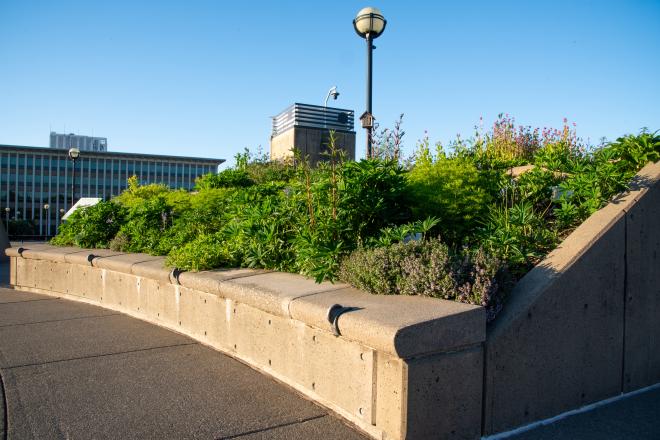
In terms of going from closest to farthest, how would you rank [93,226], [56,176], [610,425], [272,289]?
[610,425]
[272,289]
[93,226]
[56,176]

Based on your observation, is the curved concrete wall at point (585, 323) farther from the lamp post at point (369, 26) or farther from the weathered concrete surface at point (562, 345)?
the lamp post at point (369, 26)

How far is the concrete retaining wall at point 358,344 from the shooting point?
298 centimetres

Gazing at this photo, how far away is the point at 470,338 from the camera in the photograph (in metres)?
3.15

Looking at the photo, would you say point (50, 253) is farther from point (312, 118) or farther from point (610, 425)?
point (312, 118)

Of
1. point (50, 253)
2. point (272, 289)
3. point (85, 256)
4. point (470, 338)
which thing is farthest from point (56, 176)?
point (470, 338)

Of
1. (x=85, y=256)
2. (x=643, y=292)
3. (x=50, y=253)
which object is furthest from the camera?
(x=50, y=253)

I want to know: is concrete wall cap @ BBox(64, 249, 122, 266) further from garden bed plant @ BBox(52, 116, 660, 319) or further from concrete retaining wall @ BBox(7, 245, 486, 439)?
concrete retaining wall @ BBox(7, 245, 486, 439)

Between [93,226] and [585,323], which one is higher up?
[93,226]

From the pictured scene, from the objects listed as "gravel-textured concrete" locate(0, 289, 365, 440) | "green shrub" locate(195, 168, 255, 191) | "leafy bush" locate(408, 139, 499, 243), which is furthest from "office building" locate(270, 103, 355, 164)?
"gravel-textured concrete" locate(0, 289, 365, 440)

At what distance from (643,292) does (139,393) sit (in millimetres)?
4383

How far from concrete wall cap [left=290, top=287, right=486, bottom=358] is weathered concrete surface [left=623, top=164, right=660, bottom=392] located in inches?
76.1

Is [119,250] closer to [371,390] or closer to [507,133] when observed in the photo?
[371,390]

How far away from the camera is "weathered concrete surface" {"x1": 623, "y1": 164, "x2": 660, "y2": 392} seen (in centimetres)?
427

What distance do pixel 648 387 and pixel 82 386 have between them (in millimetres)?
4929
